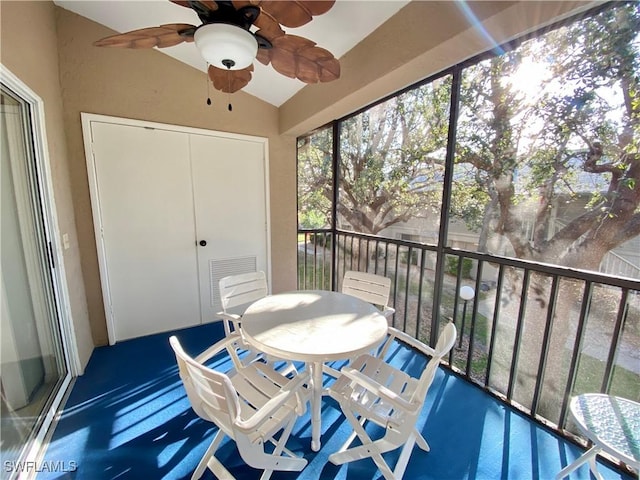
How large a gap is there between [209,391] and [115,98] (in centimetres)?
270

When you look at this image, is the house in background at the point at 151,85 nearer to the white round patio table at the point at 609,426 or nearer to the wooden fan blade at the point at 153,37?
the wooden fan blade at the point at 153,37

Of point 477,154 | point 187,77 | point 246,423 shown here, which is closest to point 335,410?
point 246,423

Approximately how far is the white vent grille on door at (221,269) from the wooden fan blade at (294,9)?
2511 mm

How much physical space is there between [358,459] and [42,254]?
2368 mm

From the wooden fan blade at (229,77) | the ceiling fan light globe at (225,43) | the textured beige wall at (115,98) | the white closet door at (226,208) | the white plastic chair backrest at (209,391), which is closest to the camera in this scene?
the white plastic chair backrest at (209,391)

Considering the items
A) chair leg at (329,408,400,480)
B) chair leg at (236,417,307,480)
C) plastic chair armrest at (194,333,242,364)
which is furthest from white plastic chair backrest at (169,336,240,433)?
chair leg at (329,408,400,480)

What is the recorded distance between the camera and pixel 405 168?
8.49 feet

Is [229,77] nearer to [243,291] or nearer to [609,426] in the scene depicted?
[243,291]

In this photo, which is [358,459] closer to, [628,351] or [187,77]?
[628,351]

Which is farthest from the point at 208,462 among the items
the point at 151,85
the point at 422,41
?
the point at 151,85

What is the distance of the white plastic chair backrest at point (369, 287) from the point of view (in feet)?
7.06

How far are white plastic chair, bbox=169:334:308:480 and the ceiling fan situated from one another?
4.18 ft

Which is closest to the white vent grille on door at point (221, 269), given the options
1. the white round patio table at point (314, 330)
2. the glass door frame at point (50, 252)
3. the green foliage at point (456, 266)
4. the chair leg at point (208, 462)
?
the glass door frame at point (50, 252)

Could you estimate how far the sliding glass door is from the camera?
58.7 inches
